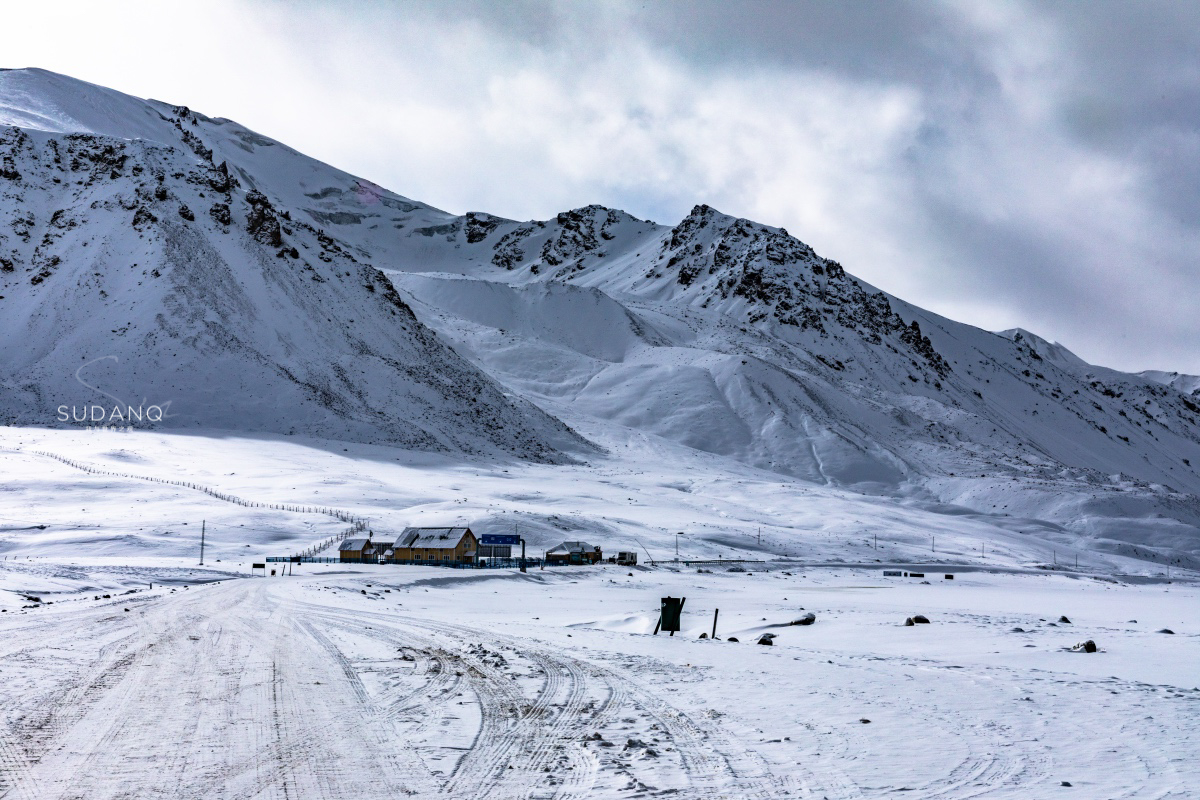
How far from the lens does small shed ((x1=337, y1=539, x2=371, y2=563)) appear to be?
164 ft

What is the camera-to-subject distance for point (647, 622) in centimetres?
2531

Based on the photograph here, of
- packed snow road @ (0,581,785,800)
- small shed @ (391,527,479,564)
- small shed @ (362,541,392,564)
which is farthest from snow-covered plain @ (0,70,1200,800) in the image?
small shed @ (391,527,479,564)

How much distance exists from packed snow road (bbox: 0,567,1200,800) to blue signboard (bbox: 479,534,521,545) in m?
33.5

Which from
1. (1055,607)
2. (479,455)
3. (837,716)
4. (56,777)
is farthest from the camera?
(479,455)

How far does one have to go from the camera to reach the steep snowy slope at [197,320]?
103 m

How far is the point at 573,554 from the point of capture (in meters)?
54.7

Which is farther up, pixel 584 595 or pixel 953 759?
pixel 953 759

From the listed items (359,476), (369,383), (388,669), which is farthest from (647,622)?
(369,383)

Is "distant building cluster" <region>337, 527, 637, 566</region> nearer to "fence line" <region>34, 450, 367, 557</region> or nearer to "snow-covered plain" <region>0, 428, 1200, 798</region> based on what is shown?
"fence line" <region>34, 450, 367, 557</region>

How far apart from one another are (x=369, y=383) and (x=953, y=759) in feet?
364

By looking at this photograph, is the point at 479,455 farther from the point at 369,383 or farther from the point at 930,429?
the point at 930,429

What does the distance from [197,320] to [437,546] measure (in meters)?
74.9

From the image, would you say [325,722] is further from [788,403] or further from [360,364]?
[788,403]

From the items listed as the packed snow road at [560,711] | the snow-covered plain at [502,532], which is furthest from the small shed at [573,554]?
the packed snow road at [560,711]
